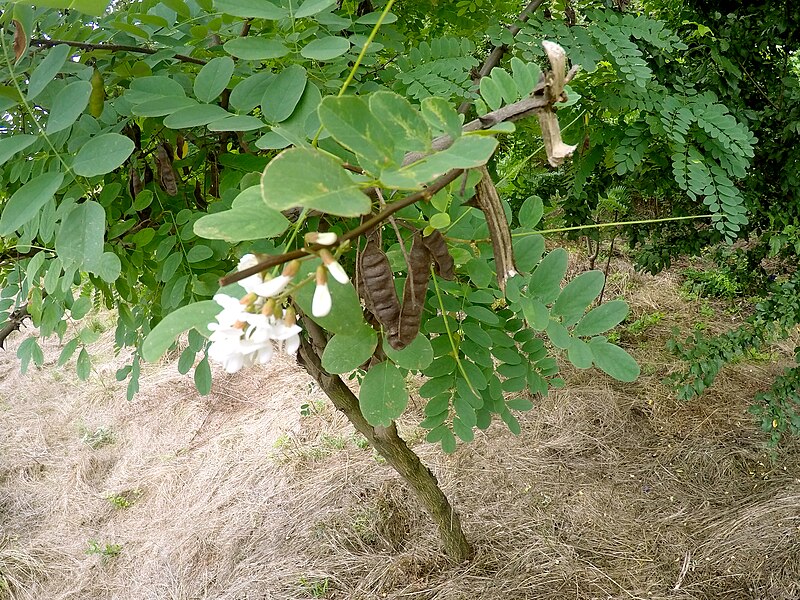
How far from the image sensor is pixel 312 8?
1.99ft

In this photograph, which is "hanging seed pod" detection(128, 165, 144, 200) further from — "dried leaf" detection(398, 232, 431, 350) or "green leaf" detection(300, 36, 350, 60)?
"dried leaf" detection(398, 232, 431, 350)

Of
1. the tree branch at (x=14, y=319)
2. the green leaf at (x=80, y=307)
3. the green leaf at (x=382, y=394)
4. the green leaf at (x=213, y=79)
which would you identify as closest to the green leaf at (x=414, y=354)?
the green leaf at (x=382, y=394)

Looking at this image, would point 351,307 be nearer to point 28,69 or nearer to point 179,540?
point 28,69

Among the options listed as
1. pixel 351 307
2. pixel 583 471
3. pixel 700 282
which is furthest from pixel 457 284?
pixel 700 282

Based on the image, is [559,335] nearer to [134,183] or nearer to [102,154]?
[102,154]

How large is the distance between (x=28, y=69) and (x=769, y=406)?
6.56 feet

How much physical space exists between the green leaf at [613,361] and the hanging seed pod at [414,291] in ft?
0.92

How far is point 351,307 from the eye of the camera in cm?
45

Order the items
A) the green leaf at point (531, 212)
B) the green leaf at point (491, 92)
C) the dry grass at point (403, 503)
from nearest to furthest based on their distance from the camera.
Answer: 1. the green leaf at point (491, 92)
2. the green leaf at point (531, 212)
3. the dry grass at point (403, 503)

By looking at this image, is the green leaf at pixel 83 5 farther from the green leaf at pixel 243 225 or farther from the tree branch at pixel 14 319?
the tree branch at pixel 14 319

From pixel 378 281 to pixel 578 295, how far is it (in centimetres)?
31

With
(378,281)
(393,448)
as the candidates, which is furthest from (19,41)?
(393,448)

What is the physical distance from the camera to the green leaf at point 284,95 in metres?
0.66

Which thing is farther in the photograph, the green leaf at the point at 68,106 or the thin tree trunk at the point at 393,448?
the thin tree trunk at the point at 393,448
